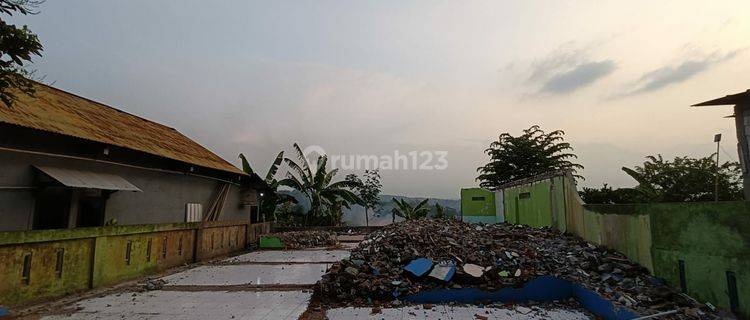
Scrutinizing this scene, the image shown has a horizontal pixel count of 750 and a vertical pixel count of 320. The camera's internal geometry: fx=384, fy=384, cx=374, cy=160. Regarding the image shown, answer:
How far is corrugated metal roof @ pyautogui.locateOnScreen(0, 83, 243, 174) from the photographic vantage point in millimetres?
8320

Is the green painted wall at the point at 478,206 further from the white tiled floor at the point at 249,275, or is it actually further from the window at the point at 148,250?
the window at the point at 148,250

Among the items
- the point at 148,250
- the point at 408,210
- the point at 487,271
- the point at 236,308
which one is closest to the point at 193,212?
the point at 148,250

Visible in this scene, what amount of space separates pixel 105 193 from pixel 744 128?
47.7 feet

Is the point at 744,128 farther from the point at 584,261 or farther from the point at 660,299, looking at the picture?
the point at 660,299

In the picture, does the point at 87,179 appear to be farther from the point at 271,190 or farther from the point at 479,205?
the point at 479,205

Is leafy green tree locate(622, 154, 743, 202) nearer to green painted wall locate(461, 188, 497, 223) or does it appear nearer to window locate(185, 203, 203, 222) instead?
green painted wall locate(461, 188, 497, 223)

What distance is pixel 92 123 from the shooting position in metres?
10.6

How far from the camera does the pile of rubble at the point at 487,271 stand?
5215 mm

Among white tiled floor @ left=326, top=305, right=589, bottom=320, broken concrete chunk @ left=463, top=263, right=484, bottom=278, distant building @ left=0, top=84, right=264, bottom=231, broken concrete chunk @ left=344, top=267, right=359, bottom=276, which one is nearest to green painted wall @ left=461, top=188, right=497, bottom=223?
distant building @ left=0, top=84, right=264, bottom=231

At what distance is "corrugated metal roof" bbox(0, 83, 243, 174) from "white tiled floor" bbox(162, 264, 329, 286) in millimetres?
3980

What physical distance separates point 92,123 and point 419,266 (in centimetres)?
991

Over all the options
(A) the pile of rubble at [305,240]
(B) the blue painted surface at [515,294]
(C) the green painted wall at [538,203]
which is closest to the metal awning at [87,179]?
(A) the pile of rubble at [305,240]

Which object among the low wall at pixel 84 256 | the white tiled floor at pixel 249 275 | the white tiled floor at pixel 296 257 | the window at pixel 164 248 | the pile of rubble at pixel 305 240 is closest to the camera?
the low wall at pixel 84 256

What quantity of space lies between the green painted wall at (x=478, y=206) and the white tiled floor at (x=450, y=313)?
38.5 ft
